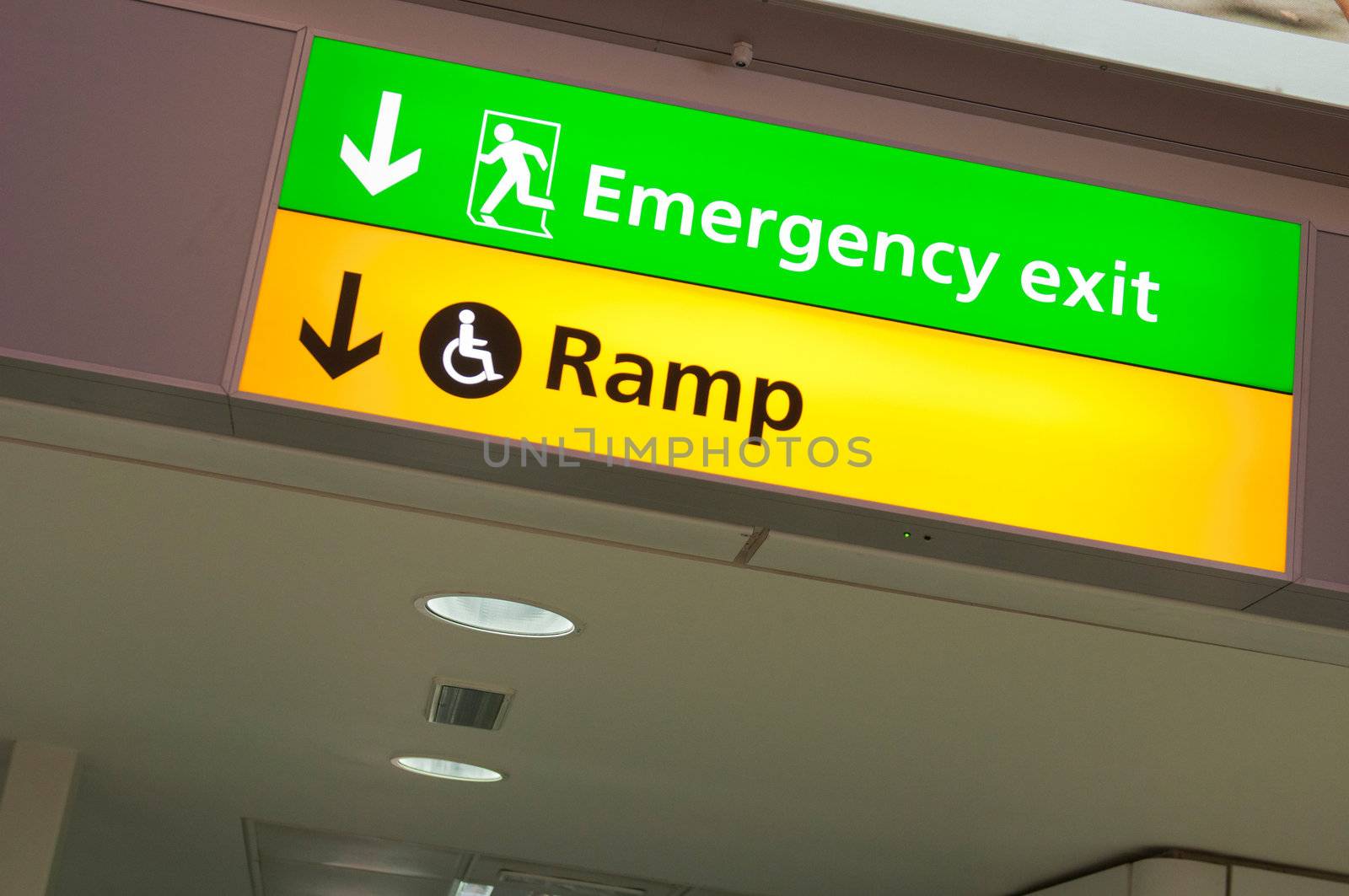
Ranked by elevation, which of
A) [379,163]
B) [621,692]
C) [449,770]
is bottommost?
[449,770]

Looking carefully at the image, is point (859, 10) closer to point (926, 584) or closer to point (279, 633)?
point (926, 584)

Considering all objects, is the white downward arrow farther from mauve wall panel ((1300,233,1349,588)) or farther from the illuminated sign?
mauve wall panel ((1300,233,1349,588))

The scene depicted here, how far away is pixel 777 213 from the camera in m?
1.97

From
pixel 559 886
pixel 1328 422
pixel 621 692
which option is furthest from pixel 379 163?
pixel 559 886

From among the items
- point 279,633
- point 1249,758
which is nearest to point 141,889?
point 279,633

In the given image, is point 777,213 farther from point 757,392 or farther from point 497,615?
point 497,615

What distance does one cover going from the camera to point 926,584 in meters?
2.13

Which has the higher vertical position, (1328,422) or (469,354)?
(1328,422)

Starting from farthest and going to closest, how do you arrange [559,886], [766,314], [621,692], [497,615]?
1. [559,886]
2. [621,692]
3. [497,615]
4. [766,314]

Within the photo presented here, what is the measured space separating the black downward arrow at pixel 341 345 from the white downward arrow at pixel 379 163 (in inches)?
6.8

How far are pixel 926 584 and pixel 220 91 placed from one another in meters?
1.29

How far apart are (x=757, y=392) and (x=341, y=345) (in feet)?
1.86

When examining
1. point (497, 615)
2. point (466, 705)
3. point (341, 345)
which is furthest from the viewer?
point (466, 705)

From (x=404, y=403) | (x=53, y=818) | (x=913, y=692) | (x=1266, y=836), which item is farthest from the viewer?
(x=53, y=818)
